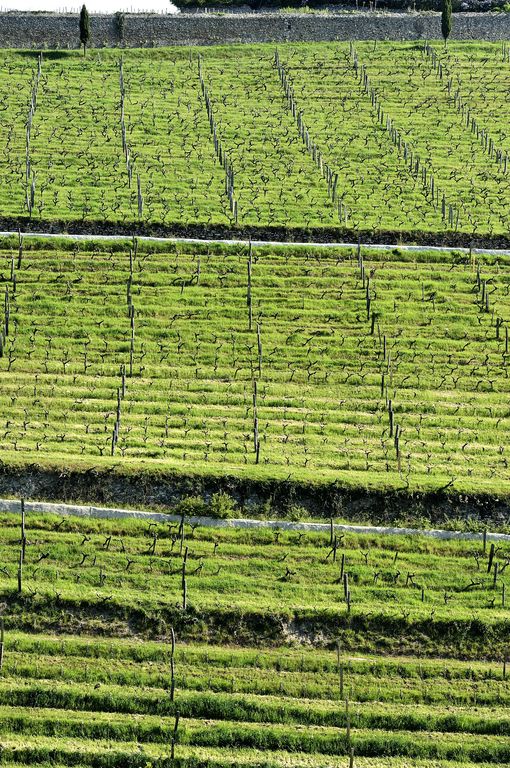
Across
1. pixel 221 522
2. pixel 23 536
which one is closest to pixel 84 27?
pixel 221 522

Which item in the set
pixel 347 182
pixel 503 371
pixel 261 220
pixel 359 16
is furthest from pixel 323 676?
pixel 359 16

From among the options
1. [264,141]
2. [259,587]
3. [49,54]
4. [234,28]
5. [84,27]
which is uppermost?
[259,587]

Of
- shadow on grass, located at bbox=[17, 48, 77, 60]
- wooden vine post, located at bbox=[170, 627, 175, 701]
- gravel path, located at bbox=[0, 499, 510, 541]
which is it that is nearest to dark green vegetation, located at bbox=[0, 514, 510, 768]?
wooden vine post, located at bbox=[170, 627, 175, 701]

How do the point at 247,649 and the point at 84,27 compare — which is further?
the point at 84,27

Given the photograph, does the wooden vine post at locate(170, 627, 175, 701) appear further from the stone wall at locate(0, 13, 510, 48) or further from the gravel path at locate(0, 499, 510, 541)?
the stone wall at locate(0, 13, 510, 48)

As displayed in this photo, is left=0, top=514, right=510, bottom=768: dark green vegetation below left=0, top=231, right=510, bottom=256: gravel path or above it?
above

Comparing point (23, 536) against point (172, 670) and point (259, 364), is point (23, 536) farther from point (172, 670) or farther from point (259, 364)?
point (259, 364)
